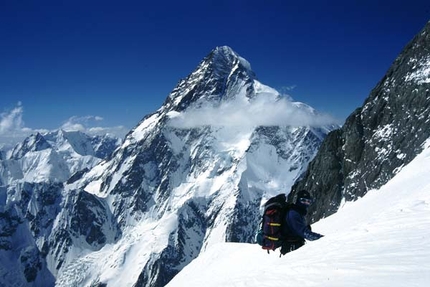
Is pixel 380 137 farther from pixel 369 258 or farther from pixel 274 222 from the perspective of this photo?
pixel 369 258

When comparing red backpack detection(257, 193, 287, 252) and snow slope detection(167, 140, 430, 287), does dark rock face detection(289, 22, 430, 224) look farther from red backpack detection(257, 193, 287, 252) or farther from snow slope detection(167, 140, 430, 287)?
red backpack detection(257, 193, 287, 252)

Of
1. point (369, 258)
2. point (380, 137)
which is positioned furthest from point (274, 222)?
point (380, 137)

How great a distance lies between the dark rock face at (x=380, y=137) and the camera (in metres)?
49.0

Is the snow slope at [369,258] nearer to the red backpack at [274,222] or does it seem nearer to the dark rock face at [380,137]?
the red backpack at [274,222]

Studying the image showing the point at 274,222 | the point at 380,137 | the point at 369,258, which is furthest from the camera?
the point at 380,137

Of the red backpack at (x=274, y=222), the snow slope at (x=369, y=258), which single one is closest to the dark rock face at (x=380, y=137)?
the snow slope at (x=369, y=258)

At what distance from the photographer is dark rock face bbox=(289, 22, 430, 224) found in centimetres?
4900

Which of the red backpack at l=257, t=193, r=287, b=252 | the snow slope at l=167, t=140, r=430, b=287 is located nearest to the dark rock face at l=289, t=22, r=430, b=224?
the snow slope at l=167, t=140, r=430, b=287

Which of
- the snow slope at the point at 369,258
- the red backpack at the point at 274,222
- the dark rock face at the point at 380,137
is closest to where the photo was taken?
the snow slope at the point at 369,258

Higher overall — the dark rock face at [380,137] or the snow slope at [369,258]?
the dark rock face at [380,137]

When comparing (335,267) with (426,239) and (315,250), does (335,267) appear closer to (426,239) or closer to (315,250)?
(426,239)

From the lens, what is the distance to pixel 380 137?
5762 centimetres

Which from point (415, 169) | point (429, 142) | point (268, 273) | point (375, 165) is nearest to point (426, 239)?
point (268, 273)

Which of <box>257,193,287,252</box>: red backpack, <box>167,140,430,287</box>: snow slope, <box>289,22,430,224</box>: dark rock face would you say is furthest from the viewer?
<box>289,22,430,224</box>: dark rock face
